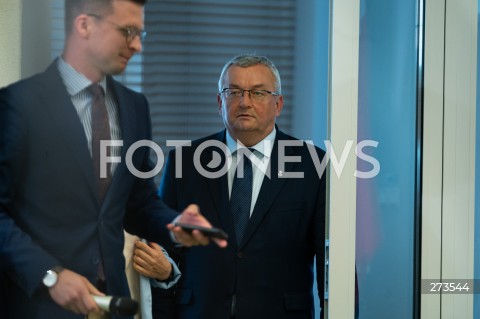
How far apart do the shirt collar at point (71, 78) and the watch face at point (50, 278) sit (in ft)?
1.79

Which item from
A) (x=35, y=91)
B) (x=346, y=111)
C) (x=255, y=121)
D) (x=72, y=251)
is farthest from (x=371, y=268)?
(x=35, y=91)

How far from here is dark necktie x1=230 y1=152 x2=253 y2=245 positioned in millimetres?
2398

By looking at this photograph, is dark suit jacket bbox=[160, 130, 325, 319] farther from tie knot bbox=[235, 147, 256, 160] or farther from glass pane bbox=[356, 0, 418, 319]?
glass pane bbox=[356, 0, 418, 319]

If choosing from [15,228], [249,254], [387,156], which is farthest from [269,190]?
[15,228]

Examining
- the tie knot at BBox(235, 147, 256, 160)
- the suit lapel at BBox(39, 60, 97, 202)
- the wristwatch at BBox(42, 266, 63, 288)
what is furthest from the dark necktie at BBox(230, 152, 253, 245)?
the wristwatch at BBox(42, 266, 63, 288)

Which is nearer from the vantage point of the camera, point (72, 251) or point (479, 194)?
point (72, 251)

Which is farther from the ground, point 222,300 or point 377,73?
point 377,73

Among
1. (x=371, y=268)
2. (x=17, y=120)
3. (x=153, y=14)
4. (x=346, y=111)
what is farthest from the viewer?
(x=371, y=268)

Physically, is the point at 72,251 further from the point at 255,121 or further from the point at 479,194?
the point at 479,194

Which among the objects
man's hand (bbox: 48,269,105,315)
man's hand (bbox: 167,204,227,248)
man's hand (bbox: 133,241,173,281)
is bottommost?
man's hand (bbox: 48,269,105,315)

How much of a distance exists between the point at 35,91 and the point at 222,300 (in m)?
0.93

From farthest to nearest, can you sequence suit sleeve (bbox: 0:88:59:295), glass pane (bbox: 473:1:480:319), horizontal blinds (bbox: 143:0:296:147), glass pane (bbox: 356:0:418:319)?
glass pane (bbox: 473:1:480:319)
glass pane (bbox: 356:0:418:319)
horizontal blinds (bbox: 143:0:296:147)
suit sleeve (bbox: 0:88:59:295)

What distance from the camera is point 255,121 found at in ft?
7.85

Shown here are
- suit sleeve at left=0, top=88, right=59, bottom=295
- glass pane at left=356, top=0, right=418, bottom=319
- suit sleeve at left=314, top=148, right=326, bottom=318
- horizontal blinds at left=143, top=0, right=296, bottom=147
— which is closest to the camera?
suit sleeve at left=0, top=88, right=59, bottom=295
